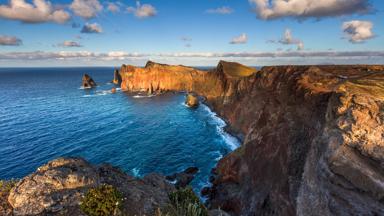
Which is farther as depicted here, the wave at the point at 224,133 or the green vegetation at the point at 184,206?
the wave at the point at 224,133

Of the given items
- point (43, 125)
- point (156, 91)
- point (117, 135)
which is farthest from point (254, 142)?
point (156, 91)

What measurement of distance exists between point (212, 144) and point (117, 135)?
2783 cm

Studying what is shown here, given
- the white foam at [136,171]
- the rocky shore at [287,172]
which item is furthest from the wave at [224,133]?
the white foam at [136,171]

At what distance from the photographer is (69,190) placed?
16734 millimetres

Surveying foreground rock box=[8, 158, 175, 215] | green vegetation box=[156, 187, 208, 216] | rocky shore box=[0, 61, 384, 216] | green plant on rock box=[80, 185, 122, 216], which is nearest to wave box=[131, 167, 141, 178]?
rocky shore box=[0, 61, 384, 216]

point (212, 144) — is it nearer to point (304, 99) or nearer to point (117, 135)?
point (117, 135)

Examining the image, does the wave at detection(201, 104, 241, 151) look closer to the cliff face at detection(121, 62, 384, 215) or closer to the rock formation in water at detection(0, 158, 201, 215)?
the cliff face at detection(121, 62, 384, 215)

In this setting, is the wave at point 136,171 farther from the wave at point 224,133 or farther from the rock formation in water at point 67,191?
the rock formation in water at point 67,191

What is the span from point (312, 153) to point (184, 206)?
16.3 metres

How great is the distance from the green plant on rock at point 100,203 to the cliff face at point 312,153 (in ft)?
60.0

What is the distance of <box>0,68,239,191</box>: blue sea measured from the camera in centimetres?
5227

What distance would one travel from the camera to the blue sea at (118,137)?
5227cm

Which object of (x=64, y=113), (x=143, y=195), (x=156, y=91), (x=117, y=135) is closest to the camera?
(x=143, y=195)

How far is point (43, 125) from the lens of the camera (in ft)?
254
